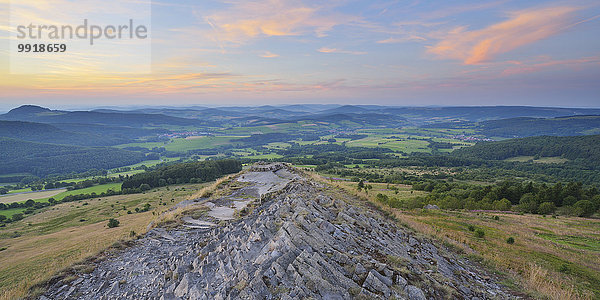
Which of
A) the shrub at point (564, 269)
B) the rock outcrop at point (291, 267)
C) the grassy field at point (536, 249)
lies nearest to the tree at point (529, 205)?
the grassy field at point (536, 249)

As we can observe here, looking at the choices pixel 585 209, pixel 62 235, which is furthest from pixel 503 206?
pixel 62 235

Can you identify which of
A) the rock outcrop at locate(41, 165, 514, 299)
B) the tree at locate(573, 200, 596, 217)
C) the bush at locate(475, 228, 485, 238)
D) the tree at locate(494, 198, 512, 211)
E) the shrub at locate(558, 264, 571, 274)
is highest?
the rock outcrop at locate(41, 165, 514, 299)

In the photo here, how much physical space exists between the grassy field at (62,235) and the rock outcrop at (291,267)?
358cm

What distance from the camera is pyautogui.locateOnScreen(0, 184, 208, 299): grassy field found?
16792mm

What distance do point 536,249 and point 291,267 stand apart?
2335 centimetres

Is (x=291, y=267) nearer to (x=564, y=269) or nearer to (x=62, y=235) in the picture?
(x=564, y=269)

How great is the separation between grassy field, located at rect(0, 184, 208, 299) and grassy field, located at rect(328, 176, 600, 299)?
2345 centimetres

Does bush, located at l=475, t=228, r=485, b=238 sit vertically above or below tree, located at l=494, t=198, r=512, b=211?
above

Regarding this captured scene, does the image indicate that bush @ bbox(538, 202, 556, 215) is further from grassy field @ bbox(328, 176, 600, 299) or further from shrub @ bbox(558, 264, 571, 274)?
shrub @ bbox(558, 264, 571, 274)

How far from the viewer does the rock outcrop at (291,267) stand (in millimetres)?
7518

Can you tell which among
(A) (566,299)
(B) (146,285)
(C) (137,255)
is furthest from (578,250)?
(C) (137,255)

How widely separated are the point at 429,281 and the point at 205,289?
7774mm

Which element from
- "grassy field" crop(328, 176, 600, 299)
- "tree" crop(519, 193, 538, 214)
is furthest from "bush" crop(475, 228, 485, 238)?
"tree" crop(519, 193, 538, 214)

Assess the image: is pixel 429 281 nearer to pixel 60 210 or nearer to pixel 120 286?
pixel 120 286
